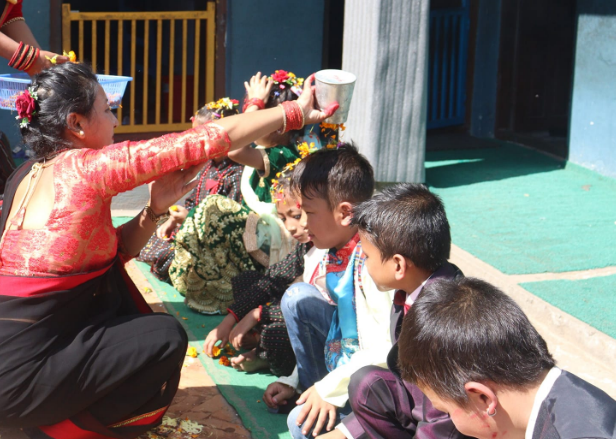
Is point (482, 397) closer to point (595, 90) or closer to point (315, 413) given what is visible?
point (315, 413)

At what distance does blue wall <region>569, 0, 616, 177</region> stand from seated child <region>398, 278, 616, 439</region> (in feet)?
16.5

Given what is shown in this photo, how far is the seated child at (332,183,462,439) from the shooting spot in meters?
2.41

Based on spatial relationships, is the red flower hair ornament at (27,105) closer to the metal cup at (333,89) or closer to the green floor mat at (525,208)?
the metal cup at (333,89)

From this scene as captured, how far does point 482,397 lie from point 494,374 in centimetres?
6

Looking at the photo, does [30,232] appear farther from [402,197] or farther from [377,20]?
[377,20]

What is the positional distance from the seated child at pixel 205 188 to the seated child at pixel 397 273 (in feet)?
6.06

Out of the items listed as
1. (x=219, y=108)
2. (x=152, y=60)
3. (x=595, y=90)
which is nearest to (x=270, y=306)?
(x=219, y=108)

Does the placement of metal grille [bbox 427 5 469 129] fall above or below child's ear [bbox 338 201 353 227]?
above

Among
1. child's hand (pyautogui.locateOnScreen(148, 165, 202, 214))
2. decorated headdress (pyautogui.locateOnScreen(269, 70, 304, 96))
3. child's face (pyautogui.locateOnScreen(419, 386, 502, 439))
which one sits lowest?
child's face (pyautogui.locateOnScreen(419, 386, 502, 439))

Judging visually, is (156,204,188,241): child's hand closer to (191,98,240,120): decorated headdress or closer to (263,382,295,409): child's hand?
(191,98,240,120): decorated headdress

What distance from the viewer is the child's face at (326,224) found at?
296 cm

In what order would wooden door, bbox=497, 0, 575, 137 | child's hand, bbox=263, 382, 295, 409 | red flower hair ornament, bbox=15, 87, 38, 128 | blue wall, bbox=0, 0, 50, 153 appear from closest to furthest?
red flower hair ornament, bbox=15, 87, 38, 128, child's hand, bbox=263, 382, 295, 409, blue wall, bbox=0, 0, 50, 153, wooden door, bbox=497, 0, 575, 137

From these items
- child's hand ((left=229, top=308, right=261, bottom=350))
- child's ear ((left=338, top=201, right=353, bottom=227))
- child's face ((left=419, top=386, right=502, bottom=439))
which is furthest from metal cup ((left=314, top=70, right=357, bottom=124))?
child's face ((left=419, top=386, right=502, bottom=439))

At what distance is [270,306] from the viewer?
10.8ft
